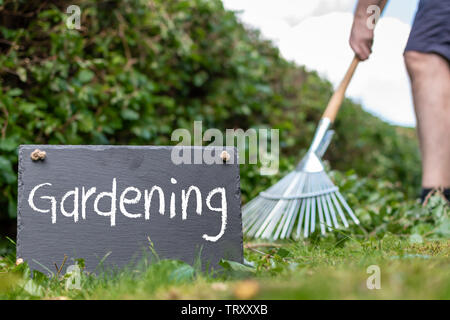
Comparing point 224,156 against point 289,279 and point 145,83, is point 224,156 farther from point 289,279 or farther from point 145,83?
point 145,83

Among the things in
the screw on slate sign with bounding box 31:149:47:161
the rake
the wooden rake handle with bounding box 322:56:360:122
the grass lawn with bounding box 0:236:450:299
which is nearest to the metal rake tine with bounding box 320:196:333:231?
the rake

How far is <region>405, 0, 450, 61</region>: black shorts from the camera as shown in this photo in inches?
76.2

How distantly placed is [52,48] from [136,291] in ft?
5.01

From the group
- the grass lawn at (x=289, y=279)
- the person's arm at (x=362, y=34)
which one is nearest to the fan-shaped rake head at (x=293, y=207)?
the grass lawn at (x=289, y=279)

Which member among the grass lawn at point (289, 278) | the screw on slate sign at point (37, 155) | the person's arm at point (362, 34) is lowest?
the grass lawn at point (289, 278)

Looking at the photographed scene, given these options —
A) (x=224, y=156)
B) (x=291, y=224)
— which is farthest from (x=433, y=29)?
(x=224, y=156)

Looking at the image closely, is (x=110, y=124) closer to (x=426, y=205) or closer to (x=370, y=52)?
(x=370, y=52)

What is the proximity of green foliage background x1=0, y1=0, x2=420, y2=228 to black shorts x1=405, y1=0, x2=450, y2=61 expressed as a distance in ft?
3.73

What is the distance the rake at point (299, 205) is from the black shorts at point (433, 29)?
60cm

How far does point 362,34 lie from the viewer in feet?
6.56

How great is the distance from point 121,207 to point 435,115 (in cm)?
149

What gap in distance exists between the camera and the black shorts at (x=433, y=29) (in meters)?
1.94

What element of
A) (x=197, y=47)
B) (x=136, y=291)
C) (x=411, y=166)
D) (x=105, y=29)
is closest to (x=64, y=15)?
(x=105, y=29)

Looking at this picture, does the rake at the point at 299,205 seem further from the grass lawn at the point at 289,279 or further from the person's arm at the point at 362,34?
the person's arm at the point at 362,34
